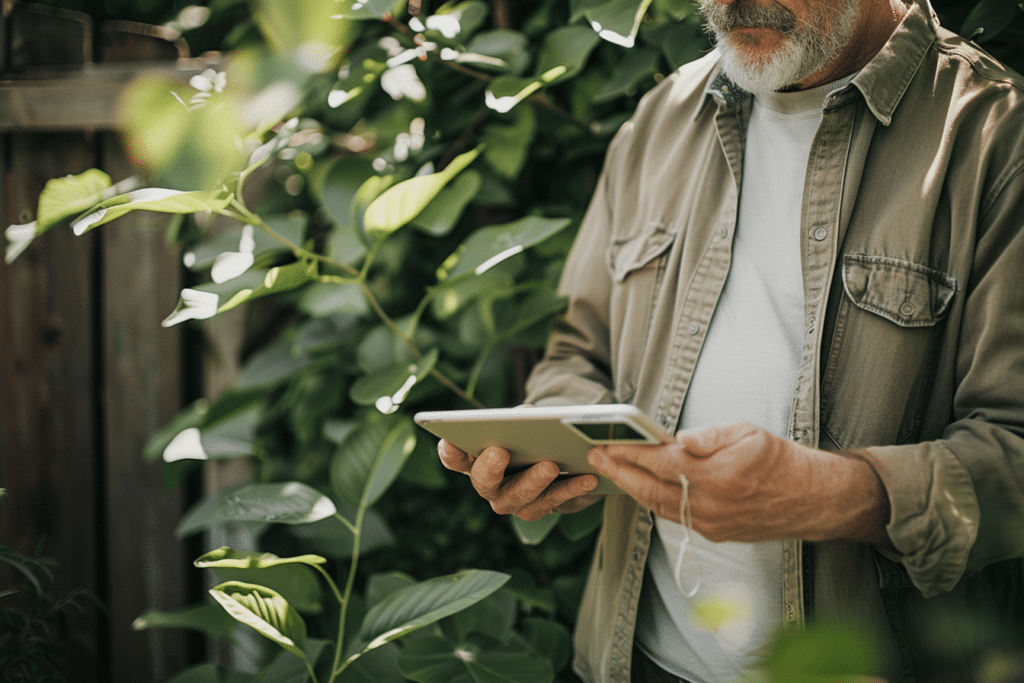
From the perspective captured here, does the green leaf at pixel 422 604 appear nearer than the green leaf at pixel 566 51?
Yes

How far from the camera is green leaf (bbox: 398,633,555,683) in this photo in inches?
42.6

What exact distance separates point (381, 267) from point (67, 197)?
2.25 feet

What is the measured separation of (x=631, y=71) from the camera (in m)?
1.34

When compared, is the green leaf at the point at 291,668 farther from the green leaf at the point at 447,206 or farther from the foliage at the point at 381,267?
the green leaf at the point at 447,206

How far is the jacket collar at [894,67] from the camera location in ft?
3.10

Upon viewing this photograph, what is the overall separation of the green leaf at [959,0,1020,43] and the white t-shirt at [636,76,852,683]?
10.1 inches

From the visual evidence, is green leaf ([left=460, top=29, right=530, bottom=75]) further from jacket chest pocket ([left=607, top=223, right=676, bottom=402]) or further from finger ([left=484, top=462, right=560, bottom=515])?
finger ([left=484, top=462, right=560, bottom=515])

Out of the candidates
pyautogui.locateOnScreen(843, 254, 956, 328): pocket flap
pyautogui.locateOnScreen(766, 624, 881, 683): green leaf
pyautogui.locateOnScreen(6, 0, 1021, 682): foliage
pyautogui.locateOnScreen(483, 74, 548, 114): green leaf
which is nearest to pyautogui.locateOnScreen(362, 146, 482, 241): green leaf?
pyautogui.locateOnScreen(6, 0, 1021, 682): foliage

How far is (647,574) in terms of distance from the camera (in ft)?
3.66

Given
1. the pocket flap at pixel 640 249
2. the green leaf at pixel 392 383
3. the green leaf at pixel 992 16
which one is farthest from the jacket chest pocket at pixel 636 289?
the green leaf at pixel 992 16

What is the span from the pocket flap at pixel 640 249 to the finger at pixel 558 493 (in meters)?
0.40

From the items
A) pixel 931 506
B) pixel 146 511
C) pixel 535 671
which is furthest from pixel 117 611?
pixel 931 506

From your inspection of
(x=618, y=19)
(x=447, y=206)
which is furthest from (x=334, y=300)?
(x=618, y=19)

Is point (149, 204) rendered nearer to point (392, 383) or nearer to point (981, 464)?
point (392, 383)
